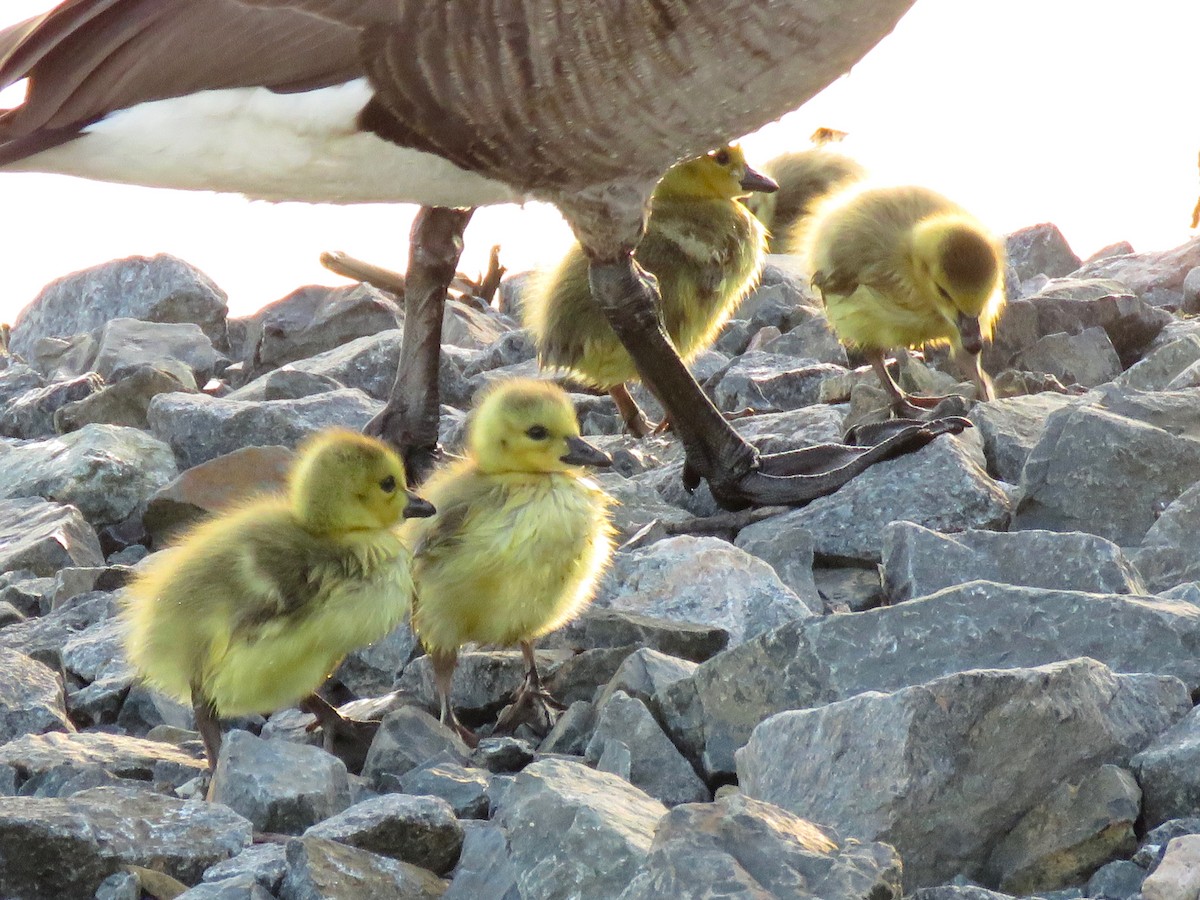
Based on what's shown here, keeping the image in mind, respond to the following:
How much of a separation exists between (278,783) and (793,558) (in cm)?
187

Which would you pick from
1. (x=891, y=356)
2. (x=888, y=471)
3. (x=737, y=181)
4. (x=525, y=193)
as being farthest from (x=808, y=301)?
(x=525, y=193)

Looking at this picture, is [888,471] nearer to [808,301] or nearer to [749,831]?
[749,831]

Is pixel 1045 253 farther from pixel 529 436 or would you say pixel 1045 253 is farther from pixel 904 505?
pixel 529 436

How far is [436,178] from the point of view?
187 inches

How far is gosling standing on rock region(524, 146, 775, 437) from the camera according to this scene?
241 inches

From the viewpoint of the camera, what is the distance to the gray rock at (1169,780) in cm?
296

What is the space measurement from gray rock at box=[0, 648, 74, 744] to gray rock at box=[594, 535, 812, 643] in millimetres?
1463

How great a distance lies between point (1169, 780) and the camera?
2.98m

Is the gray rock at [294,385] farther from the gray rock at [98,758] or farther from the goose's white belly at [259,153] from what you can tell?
the gray rock at [98,758]

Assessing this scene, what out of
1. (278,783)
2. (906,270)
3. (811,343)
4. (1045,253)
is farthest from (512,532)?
(1045,253)

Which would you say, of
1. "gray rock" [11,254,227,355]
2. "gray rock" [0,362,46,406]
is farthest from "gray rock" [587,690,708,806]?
"gray rock" [11,254,227,355]

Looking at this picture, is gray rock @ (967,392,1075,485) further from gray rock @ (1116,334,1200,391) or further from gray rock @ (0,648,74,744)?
gray rock @ (0,648,74,744)

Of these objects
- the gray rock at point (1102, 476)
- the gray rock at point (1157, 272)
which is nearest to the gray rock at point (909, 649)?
the gray rock at point (1102, 476)

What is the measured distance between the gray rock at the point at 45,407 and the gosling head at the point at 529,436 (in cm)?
383
